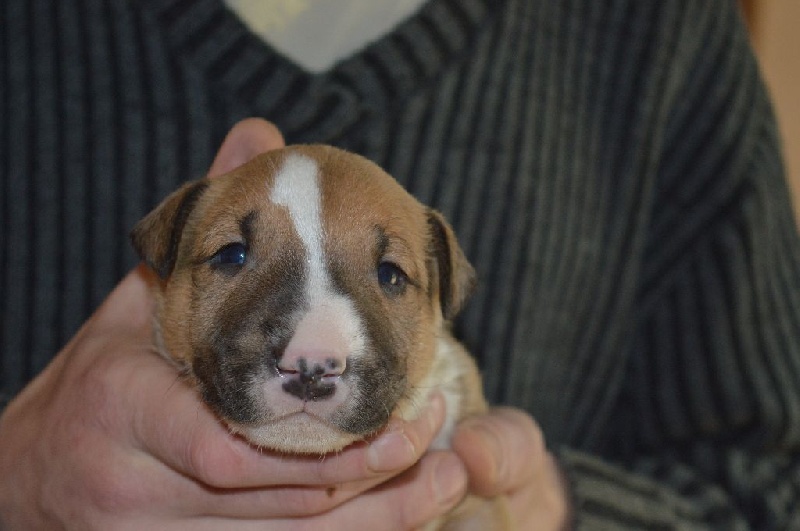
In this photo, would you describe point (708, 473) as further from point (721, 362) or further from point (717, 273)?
point (717, 273)

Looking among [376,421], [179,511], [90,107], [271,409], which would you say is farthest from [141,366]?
[90,107]

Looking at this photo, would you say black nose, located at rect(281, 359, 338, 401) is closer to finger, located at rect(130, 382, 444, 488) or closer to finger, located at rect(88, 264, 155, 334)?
finger, located at rect(130, 382, 444, 488)

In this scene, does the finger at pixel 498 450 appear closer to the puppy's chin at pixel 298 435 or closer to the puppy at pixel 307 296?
the puppy at pixel 307 296

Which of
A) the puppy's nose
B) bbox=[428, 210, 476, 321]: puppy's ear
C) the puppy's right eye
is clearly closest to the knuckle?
the puppy's nose

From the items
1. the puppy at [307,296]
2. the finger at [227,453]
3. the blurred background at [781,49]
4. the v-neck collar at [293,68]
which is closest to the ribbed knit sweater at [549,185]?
the v-neck collar at [293,68]

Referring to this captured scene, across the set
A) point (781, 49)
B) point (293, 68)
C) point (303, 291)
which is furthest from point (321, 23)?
point (781, 49)

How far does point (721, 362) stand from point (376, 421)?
1.52 meters

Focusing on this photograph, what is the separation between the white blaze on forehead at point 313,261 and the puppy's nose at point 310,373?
22 millimetres

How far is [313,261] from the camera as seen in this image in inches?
62.9

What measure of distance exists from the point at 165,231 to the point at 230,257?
0.67 feet

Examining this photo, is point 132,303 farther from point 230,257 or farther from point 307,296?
point 307,296

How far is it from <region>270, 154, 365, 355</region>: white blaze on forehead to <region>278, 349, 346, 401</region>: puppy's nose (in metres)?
0.02

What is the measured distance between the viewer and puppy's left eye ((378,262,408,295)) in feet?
5.83

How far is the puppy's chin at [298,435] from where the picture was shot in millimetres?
1462
